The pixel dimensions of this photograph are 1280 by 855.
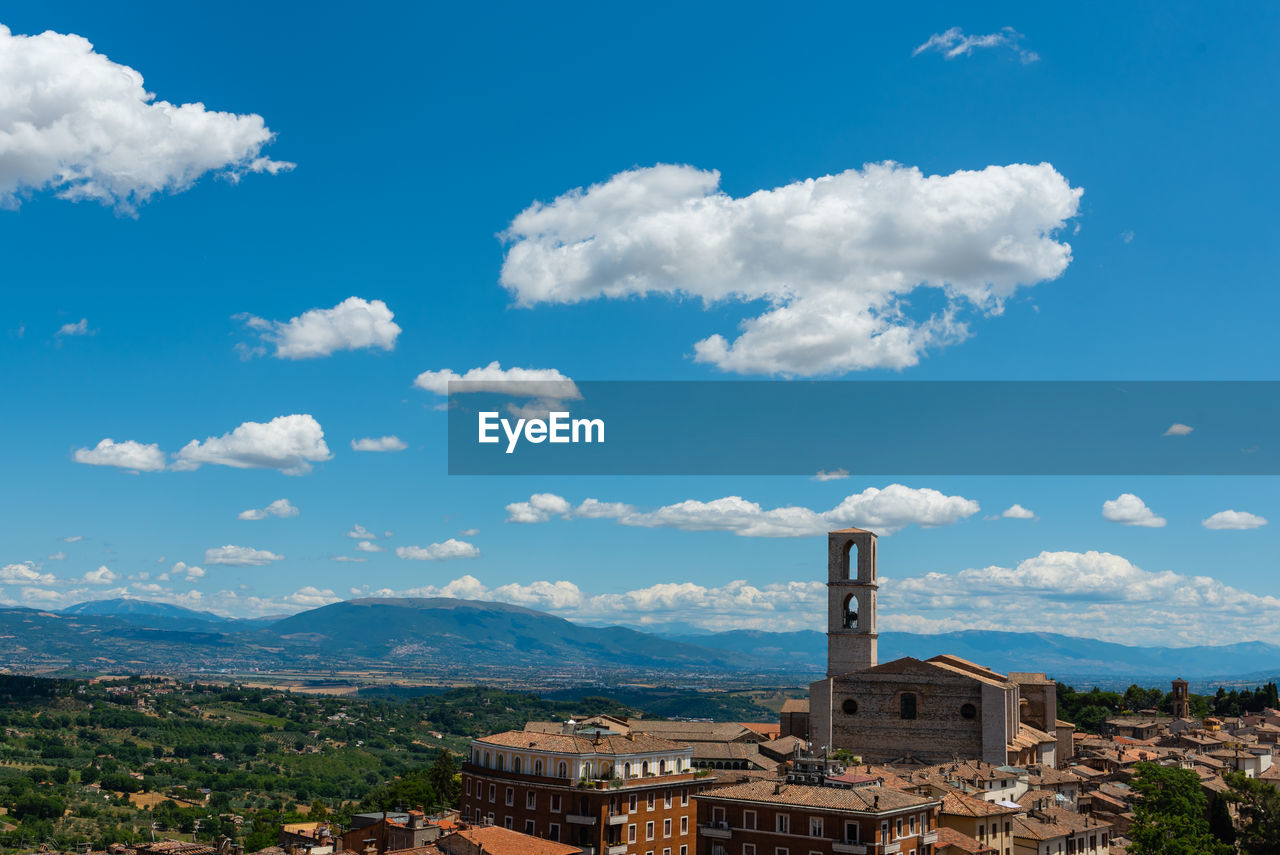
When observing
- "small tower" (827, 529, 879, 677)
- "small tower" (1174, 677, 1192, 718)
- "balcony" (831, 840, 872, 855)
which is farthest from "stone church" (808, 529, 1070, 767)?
"small tower" (1174, 677, 1192, 718)

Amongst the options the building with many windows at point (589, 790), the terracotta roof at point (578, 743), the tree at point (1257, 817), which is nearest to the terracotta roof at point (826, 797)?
the building with many windows at point (589, 790)

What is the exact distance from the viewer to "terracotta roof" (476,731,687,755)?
66188 mm

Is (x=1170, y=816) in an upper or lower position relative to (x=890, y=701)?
lower

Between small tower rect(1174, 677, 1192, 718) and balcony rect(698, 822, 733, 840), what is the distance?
126 metres

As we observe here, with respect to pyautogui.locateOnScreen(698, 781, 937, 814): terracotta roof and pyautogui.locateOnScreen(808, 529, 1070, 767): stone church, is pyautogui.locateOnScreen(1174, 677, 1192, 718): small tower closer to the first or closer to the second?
pyautogui.locateOnScreen(808, 529, 1070, 767): stone church

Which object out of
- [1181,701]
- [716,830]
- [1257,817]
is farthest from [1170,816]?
[1181,701]

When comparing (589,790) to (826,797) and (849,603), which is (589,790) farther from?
(849,603)

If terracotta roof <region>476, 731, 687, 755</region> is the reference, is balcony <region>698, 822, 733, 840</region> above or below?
below

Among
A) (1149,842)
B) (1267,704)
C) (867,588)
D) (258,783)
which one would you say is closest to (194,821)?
(258,783)

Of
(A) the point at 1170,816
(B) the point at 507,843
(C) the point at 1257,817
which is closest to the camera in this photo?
(B) the point at 507,843

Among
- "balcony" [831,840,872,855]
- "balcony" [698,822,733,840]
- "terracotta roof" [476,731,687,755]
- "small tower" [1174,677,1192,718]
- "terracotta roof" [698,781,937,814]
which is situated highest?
"terracotta roof" [476,731,687,755]

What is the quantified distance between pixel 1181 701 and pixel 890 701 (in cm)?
9509

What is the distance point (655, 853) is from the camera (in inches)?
2611

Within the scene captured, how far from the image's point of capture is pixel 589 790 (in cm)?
6375
